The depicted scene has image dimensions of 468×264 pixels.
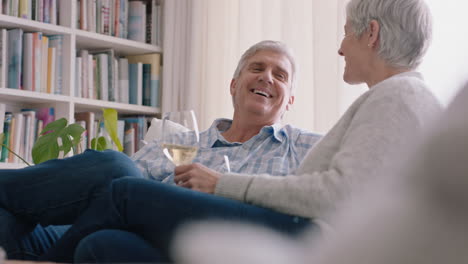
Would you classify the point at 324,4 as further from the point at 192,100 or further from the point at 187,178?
the point at 187,178

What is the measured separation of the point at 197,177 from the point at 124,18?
2.68 metres

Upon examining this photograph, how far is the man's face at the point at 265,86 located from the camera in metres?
2.31

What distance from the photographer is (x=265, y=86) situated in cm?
233

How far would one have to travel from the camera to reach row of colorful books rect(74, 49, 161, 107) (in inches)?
144

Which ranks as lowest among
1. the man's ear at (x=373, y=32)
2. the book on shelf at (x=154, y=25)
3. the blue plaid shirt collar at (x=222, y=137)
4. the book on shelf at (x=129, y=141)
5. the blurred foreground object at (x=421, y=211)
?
the book on shelf at (x=129, y=141)

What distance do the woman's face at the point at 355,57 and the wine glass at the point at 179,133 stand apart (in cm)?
44

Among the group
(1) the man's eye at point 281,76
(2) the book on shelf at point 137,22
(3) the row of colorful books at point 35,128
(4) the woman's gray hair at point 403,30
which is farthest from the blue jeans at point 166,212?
(2) the book on shelf at point 137,22

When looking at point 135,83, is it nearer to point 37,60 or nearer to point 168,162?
point 37,60

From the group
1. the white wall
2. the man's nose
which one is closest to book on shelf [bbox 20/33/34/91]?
the man's nose

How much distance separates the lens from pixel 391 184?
364 mm

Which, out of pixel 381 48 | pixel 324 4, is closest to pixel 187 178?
pixel 381 48

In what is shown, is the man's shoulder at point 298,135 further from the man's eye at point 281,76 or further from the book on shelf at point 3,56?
the book on shelf at point 3,56

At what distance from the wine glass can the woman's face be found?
44 cm

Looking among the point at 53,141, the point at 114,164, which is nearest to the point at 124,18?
the point at 53,141
